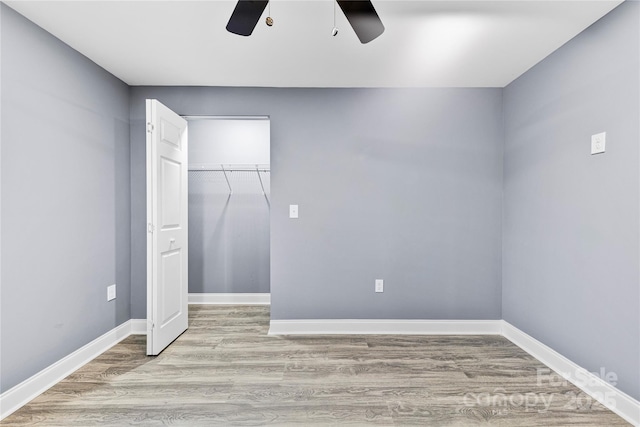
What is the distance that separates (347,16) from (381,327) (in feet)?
8.26

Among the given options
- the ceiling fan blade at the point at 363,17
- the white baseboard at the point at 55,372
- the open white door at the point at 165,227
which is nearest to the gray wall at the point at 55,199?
the white baseboard at the point at 55,372

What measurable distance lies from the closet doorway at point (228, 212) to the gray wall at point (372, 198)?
3.10 ft

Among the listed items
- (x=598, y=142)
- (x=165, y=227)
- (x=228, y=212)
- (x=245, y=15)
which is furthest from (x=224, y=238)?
(x=598, y=142)

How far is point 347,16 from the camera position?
4.86 ft

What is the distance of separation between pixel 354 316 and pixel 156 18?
8.96 ft

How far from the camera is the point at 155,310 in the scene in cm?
246

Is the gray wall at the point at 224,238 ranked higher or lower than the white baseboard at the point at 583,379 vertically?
higher

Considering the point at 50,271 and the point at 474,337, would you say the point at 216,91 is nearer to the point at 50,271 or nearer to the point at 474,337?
the point at 50,271

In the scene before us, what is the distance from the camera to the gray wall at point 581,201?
174 centimetres

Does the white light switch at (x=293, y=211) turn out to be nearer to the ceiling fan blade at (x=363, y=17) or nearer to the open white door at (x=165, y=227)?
the open white door at (x=165, y=227)

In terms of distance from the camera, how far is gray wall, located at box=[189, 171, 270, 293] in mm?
3875

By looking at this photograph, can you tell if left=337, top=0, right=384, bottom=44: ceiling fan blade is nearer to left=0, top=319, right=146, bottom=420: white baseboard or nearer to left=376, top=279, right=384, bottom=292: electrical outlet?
left=376, top=279, right=384, bottom=292: electrical outlet

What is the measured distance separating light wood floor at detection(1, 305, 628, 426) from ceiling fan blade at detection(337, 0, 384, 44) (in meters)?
2.04

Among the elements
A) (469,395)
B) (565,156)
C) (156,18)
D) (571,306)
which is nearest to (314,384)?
(469,395)
